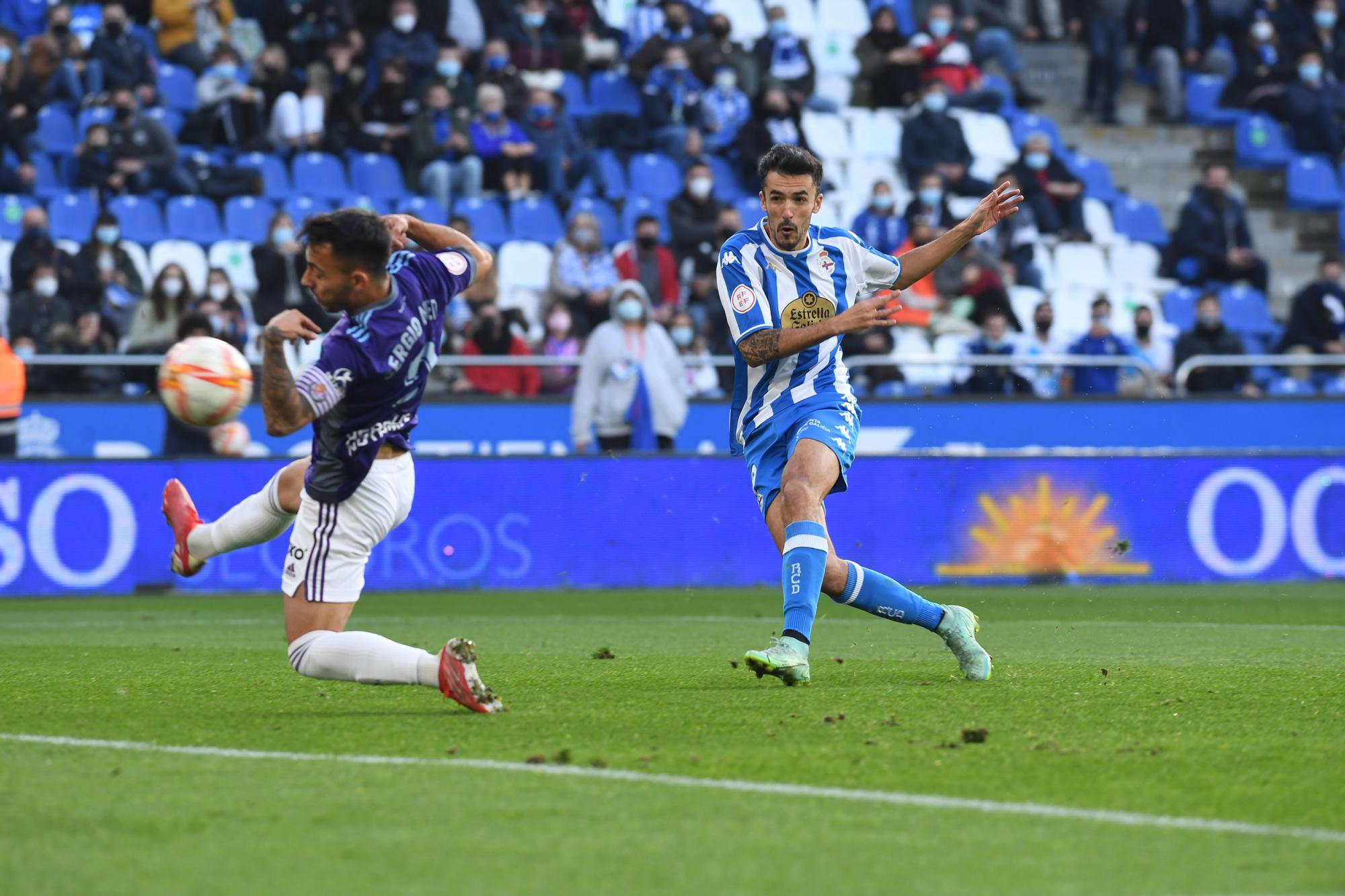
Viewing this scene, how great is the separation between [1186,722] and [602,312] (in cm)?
1198

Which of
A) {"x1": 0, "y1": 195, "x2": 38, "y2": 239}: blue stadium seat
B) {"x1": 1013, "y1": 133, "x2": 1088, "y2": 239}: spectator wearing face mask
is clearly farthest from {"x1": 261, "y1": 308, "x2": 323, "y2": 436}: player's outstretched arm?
{"x1": 1013, "y1": 133, "x2": 1088, "y2": 239}: spectator wearing face mask

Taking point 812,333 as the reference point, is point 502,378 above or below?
below

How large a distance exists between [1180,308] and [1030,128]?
340 centimetres

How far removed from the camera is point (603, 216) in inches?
782

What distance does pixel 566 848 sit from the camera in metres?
4.28

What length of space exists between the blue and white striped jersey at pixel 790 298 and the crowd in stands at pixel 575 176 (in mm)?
8138

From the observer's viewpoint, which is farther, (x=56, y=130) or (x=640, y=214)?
(x=640, y=214)

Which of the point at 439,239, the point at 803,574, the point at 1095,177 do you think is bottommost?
the point at 803,574

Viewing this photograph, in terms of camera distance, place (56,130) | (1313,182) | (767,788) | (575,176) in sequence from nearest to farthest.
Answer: (767,788) → (56,130) → (575,176) → (1313,182)

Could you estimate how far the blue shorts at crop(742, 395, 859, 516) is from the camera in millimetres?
7555

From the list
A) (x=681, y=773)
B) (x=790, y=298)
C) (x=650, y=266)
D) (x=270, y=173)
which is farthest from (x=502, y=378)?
(x=681, y=773)

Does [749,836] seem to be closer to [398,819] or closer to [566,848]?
[566,848]

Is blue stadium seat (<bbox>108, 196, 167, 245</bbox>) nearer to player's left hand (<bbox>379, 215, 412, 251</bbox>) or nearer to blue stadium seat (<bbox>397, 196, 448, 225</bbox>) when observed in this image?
blue stadium seat (<bbox>397, 196, 448, 225</bbox>)

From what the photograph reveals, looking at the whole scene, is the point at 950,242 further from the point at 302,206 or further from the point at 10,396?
the point at 302,206
